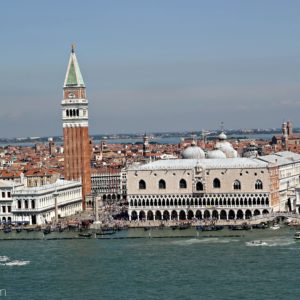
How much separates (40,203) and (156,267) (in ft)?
40.9

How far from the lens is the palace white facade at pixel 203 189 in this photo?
1561 inches

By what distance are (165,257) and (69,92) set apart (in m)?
15.7

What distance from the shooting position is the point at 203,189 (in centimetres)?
3994

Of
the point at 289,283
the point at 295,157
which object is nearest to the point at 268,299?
the point at 289,283

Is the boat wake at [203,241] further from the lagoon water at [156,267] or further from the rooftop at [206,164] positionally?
the rooftop at [206,164]

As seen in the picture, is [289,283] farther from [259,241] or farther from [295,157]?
[295,157]

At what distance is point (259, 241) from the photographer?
108ft

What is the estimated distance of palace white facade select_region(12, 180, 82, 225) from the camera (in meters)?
40.4

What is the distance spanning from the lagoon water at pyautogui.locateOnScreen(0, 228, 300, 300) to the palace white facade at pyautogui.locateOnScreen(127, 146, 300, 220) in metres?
3.75

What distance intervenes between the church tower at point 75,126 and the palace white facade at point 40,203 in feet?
8.31

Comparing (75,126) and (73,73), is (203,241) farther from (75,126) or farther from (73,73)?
(73,73)

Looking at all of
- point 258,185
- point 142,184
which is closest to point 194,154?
point 142,184

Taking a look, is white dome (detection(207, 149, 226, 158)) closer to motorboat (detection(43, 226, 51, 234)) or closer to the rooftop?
the rooftop

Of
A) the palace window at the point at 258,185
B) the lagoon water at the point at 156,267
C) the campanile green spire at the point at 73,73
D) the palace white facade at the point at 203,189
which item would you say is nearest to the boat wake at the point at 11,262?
the lagoon water at the point at 156,267
